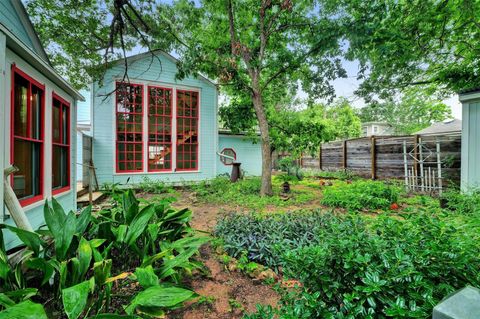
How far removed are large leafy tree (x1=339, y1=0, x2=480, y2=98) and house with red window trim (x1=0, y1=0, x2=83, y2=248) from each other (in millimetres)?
5493

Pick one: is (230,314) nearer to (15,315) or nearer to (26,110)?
(15,315)

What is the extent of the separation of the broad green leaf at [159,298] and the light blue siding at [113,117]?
5.76 metres

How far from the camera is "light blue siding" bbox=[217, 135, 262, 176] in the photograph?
404 inches

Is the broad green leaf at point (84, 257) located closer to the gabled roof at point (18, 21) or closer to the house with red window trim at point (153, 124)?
the gabled roof at point (18, 21)

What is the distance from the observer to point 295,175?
8.88m

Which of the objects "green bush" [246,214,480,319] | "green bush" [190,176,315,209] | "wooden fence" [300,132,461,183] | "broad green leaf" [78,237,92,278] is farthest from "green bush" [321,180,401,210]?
"broad green leaf" [78,237,92,278]

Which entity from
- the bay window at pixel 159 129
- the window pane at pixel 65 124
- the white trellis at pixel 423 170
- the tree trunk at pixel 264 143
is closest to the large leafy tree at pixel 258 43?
the tree trunk at pixel 264 143

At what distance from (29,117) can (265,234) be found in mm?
3234

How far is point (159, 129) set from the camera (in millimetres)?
7508

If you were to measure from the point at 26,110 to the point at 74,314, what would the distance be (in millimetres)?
2751

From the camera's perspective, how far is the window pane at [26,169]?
2498mm

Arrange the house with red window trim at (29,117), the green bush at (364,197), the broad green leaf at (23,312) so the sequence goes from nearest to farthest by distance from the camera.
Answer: the broad green leaf at (23,312) → the house with red window trim at (29,117) → the green bush at (364,197)

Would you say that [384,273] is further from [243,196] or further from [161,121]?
[161,121]

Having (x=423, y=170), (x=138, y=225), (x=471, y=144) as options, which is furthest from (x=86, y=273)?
(x=423, y=170)
